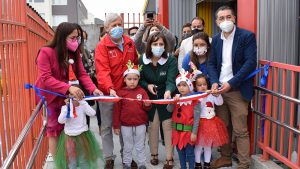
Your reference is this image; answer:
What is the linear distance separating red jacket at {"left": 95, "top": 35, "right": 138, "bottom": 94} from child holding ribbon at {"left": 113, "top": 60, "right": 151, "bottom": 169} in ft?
0.46

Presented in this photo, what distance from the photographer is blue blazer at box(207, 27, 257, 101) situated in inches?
152

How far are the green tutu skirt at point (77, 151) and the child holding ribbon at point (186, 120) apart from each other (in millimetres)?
872

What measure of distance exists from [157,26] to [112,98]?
4.96 feet

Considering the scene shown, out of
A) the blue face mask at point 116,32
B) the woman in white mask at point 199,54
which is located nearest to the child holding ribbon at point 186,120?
the woman in white mask at point 199,54

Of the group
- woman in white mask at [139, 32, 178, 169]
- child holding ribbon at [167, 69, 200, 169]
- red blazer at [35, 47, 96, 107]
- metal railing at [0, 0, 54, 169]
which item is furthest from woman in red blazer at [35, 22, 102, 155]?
child holding ribbon at [167, 69, 200, 169]

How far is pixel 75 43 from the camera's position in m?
3.54

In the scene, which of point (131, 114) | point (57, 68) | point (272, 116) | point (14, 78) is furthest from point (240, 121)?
point (14, 78)

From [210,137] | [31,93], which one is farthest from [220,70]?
[31,93]

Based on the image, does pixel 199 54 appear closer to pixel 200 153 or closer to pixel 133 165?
pixel 200 153

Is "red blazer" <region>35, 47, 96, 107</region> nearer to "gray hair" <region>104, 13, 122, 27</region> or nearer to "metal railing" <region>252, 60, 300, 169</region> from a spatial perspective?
"gray hair" <region>104, 13, 122, 27</region>

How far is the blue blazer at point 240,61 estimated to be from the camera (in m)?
3.87

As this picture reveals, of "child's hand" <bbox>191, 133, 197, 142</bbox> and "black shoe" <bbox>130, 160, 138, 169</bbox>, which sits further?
"black shoe" <bbox>130, 160, 138, 169</bbox>

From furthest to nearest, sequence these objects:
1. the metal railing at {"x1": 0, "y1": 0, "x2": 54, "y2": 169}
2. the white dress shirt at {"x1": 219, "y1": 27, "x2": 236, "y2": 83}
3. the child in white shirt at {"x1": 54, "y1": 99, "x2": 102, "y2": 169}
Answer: the white dress shirt at {"x1": 219, "y1": 27, "x2": 236, "y2": 83}, the child in white shirt at {"x1": 54, "y1": 99, "x2": 102, "y2": 169}, the metal railing at {"x1": 0, "y1": 0, "x2": 54, "y2": 169}

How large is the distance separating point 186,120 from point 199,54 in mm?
821
